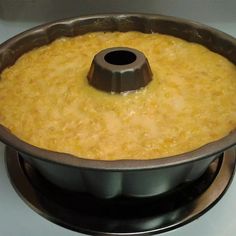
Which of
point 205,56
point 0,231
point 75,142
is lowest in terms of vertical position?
point 0,231

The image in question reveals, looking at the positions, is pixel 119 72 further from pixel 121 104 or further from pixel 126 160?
pixel 126 160

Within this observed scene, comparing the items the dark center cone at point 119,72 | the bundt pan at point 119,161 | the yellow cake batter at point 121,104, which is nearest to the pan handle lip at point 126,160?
→ the bundt pan at point 119,161

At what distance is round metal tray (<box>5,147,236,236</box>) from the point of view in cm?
84

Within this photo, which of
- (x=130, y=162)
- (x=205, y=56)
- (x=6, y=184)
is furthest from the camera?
(x=205, y=56)

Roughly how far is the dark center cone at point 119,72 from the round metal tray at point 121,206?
0.75 ft

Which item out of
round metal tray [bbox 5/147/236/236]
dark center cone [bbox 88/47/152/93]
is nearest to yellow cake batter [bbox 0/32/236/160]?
dark center cone [bbox 88/47/152/93]

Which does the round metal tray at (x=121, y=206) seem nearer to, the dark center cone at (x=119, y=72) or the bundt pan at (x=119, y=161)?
the bundt pan at (x=119, y=161)

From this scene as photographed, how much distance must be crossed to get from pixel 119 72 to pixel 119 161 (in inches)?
10.2

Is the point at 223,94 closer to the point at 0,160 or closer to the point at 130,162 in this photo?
the point at 130,162

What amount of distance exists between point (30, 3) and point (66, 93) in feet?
1.63

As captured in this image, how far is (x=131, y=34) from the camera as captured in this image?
3.82 ft

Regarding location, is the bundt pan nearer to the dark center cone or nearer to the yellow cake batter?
the yellow cake batter

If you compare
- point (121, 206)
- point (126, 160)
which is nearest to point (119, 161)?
point (126, 160)

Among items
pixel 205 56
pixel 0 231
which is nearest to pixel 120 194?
pixel 0 231
